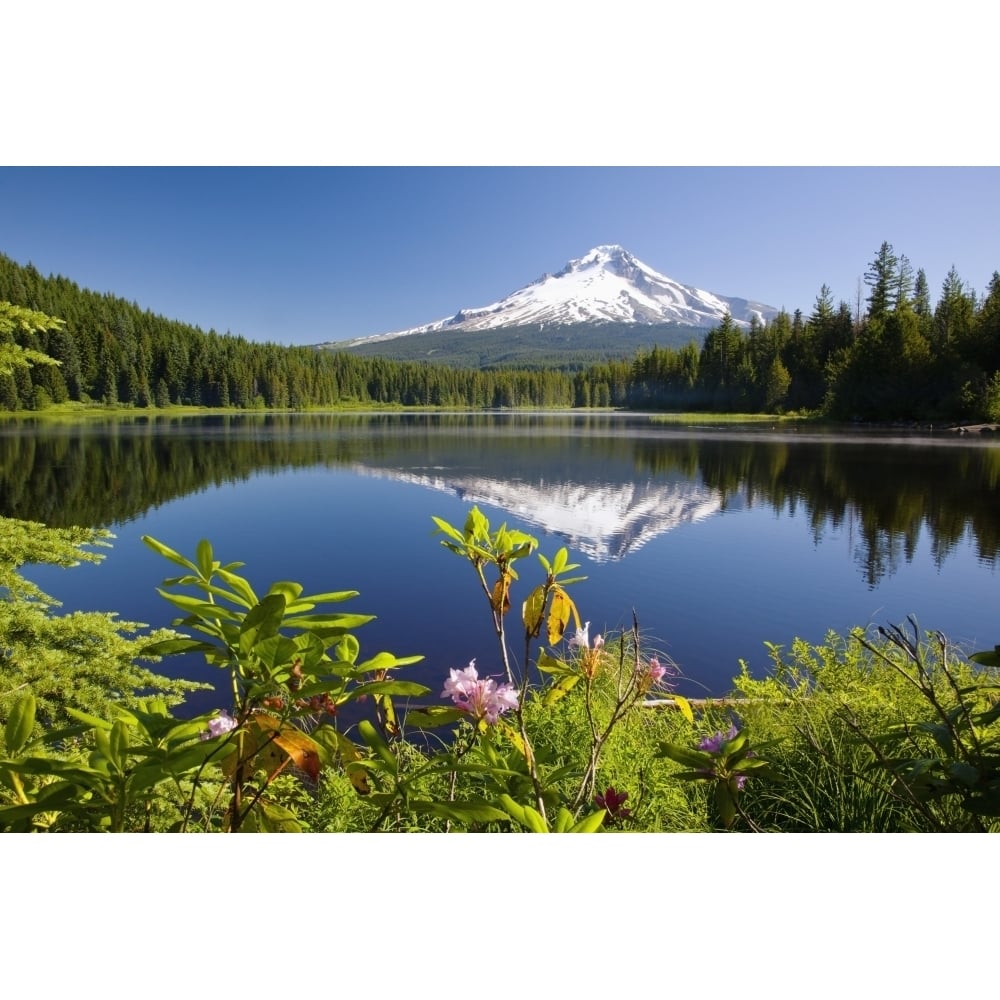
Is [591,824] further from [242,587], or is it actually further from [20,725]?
[20,725]

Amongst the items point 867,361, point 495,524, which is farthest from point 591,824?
point 867,361

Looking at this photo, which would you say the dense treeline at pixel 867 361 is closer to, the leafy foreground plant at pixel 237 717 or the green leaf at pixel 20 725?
the leafy foreground plant at pixel 237 717

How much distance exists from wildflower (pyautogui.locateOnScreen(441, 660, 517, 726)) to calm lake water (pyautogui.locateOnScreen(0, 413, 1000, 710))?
131 centimetres

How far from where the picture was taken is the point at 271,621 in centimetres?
60

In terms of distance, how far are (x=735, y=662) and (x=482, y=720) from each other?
2505 millimetres

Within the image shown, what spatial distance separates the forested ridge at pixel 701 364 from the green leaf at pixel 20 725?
1649 millimetres

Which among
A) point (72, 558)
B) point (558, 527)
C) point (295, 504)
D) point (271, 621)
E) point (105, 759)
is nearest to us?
point (271, 621)

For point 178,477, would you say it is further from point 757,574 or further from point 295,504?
point 757,574

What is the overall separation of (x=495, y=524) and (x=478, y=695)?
4433 millimetres

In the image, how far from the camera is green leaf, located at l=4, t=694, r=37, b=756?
2.18ft

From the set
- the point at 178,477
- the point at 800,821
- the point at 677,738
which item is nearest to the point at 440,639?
the point at 677,738

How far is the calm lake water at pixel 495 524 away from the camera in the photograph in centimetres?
298

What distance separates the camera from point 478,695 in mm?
825

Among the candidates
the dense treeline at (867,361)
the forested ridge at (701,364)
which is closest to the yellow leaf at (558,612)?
the forested ridge at (701,364)
